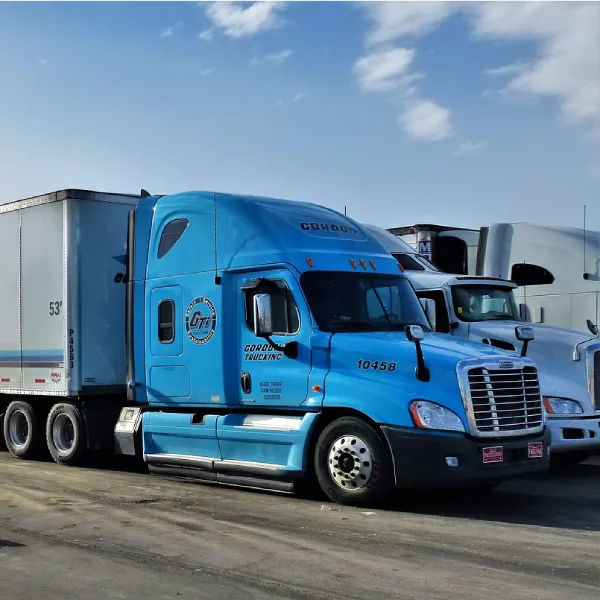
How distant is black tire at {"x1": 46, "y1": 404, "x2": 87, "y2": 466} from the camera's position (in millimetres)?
12477

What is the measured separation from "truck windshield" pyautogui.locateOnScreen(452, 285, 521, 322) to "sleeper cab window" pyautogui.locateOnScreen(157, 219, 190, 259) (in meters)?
A: 4.00

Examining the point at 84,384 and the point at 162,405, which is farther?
the point at 84,384

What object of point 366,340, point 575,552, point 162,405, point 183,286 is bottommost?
point 575,552

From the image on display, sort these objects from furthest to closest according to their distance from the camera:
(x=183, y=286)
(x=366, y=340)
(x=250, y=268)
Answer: (x=183, y=286) → (x=250, y=268) → (x=366, y=340)

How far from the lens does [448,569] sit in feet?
21.3

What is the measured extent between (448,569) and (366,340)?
10.4 feet

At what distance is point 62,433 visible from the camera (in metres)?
13.0

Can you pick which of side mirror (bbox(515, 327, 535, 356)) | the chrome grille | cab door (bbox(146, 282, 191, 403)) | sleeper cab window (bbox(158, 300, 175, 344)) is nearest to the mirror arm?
the chrome grille

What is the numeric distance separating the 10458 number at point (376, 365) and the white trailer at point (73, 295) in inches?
181

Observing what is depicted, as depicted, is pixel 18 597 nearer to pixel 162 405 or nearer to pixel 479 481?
pixel 479 481

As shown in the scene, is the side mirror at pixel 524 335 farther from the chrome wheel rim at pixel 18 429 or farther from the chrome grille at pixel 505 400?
the chrome wheel rim at pixel 18 429

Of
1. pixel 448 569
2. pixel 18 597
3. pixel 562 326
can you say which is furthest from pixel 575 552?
pixel 562 326

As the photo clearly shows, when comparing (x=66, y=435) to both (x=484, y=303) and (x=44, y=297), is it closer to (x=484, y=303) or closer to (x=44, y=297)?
(x=44, y=297)

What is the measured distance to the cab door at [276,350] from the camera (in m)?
9.60
